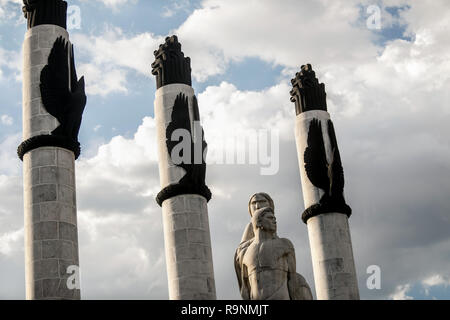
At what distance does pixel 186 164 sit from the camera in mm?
22891

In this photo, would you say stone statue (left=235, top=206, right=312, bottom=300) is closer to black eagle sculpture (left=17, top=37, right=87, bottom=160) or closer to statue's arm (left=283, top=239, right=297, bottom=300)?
statue's arm (left=283, top=239, right=297, bottom=300)

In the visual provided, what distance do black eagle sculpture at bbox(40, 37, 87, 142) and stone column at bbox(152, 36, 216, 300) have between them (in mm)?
3394

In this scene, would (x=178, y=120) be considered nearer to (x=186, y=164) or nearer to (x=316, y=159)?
(x=186, y=164)

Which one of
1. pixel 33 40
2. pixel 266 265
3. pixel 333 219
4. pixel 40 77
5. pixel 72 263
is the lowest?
pixel 266 265

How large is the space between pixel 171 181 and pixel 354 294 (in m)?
7.27

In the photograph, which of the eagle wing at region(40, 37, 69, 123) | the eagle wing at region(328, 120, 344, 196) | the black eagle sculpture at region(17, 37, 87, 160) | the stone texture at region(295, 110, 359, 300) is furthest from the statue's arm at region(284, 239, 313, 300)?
the eagle wing at region(328, 120, 344, 196)

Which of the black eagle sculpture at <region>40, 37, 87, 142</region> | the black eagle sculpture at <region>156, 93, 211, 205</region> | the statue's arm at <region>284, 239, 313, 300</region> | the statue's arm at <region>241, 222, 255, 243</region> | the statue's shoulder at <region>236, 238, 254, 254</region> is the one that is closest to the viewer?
the statue's arm at <region>284, 239, 313, 300</region>

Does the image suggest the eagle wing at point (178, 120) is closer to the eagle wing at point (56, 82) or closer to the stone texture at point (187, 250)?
the stone texture at point (187, 250)

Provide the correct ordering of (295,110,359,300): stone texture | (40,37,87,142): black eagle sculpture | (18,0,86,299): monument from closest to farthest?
(18,0,86,299): monument
(40,37,87,142): black eagle sculpture
(295,110,359,300): stone texture

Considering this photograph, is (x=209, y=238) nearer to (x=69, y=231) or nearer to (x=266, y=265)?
(x=69, y=231)

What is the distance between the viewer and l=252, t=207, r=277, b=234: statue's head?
1495cm
